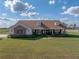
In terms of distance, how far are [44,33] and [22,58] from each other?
3466cm

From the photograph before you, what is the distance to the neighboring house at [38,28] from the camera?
153 feet

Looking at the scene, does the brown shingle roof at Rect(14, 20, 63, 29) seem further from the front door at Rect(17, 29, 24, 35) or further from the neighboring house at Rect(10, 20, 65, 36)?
the front door at Rect(17, 29, 24, 35)

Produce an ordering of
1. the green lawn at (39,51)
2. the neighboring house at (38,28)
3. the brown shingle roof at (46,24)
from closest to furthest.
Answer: the green lawn at (39,51)
the neighboring house at (38,28)
the brown shingle roof at (46,24)

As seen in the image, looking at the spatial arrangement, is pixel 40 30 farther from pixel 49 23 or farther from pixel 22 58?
pixel 22 58

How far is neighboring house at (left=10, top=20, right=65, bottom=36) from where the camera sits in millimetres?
46781

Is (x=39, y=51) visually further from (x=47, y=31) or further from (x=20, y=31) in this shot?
(x=47, y=31)

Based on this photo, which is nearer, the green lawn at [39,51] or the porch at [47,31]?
the green lawn at [39,51]

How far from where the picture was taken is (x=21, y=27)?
1841 inches

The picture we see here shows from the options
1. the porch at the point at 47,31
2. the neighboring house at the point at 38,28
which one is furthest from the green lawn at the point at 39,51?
the porch at the point at 47,31

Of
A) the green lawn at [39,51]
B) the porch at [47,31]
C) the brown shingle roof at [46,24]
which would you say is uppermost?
the brown shingle roof at [46,24]

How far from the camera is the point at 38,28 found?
1914 inches

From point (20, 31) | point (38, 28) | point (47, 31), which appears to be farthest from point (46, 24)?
point (20, 31)

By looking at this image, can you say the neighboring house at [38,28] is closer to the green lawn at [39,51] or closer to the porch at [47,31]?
the porch at [47,31]

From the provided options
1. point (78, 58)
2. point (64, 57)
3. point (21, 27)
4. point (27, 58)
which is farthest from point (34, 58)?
point (21, 27)
